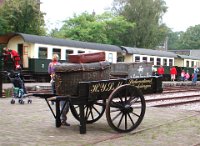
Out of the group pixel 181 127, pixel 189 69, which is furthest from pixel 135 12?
pixel 181 127

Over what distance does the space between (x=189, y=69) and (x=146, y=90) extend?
36.2 meters

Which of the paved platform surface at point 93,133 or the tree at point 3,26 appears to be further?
the tree at point 3,26

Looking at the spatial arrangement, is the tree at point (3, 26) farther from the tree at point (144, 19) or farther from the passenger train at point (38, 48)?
the tree at point (144, 19)

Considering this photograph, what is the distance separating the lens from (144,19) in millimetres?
60531

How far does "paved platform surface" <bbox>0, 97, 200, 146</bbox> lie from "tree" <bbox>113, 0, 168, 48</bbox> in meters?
51.0

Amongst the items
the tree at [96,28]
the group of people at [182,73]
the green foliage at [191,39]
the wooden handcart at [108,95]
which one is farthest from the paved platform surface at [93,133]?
the green foliage at [191,39]

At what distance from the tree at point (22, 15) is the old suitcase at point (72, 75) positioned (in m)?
27.3

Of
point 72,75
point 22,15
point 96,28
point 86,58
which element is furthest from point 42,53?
point 96,28

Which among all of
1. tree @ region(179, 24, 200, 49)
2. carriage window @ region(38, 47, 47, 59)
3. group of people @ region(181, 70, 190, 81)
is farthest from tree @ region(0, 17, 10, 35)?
tree @ region(179, 24, 200, 49)

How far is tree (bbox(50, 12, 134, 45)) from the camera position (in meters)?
49.5

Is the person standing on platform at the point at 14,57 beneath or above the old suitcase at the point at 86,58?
above

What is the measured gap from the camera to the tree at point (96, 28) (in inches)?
1948

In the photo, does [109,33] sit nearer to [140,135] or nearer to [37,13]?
[37,13]

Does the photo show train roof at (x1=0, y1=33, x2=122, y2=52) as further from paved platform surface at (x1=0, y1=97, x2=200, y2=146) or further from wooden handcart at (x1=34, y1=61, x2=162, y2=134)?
wooden handcart at (x1=34, y1=61, x2=162, y2=134)
